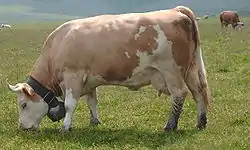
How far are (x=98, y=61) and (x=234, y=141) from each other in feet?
11.6

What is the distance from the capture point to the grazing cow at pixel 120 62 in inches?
508

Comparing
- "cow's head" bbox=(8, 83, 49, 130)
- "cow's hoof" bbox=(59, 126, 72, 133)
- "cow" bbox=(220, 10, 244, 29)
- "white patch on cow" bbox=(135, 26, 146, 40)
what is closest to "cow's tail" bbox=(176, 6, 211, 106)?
"white patch on cow" bbox=(135, 26, 146, 40)

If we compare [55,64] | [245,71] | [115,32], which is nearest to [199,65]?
[115,32]

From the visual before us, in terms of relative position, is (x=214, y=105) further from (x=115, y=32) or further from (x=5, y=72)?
(x=5, y=72)

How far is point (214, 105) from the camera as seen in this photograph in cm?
1572

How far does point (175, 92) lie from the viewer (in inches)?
513

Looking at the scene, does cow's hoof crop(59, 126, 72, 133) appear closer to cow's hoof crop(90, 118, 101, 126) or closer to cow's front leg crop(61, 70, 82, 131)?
cow's front leg crop(61, 70, 82, 131)

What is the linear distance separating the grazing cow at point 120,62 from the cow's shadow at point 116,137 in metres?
0.40

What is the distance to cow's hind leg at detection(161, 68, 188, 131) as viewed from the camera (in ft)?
42.5

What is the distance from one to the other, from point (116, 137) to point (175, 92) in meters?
1.67

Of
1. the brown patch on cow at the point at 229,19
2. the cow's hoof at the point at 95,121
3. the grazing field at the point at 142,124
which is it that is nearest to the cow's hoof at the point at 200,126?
the grazing field at the point at 142,124

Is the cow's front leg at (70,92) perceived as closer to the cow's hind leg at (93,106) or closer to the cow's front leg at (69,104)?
the cow's front leg at (69,104)

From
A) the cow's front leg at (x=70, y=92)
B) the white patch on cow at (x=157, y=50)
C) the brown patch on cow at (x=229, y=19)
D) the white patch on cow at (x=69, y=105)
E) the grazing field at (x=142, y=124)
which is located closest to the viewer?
the grazing field at (x=142, y=124)

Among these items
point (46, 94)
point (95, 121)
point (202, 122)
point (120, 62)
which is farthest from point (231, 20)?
point (120, 62)
